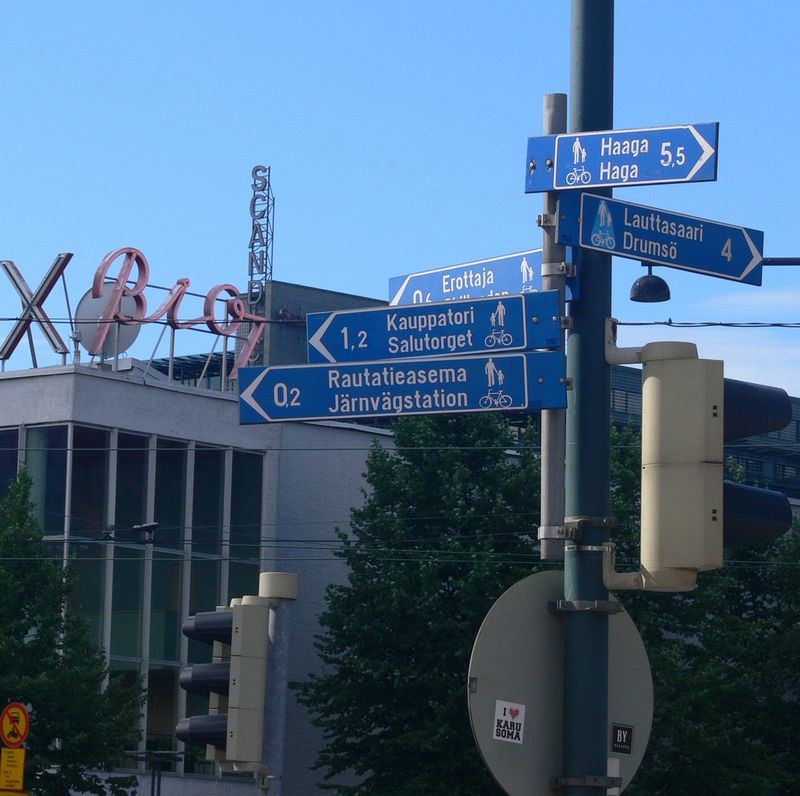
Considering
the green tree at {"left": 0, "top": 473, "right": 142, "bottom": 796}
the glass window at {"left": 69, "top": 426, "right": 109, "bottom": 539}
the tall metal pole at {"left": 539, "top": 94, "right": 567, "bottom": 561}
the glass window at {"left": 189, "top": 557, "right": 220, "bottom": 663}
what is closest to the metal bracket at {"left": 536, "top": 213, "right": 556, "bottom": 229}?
the tall metal pole at {"left": 539, "top": 94, "right": 567, "bottom": 561}

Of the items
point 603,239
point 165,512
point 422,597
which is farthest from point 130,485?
point 603,239

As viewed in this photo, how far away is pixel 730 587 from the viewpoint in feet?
112

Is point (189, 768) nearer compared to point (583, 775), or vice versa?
point (583, 775)

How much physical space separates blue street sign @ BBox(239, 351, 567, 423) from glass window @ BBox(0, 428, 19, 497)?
2775 cm

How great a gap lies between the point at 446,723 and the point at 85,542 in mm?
9718

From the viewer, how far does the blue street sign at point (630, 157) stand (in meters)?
5.85

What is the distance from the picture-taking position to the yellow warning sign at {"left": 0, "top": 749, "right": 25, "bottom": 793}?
54.3ft

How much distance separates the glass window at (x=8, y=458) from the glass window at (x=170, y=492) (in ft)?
10.2

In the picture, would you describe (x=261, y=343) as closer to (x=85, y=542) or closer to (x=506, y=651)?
(x=85, y=542)

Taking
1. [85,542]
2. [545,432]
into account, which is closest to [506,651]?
[545,432]

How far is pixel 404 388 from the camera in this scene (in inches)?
244

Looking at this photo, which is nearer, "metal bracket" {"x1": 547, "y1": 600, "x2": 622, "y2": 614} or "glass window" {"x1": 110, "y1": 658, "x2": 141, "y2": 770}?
"metal bracket" {"x1": 547, "y1": 600, "x2": 622, "y2": 614}

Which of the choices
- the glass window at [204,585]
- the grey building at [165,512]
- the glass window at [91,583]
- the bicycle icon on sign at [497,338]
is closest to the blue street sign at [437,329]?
the bicycle icon on sign at [497,338]

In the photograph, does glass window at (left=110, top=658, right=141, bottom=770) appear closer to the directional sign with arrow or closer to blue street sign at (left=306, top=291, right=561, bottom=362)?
the directional sign with arrow
